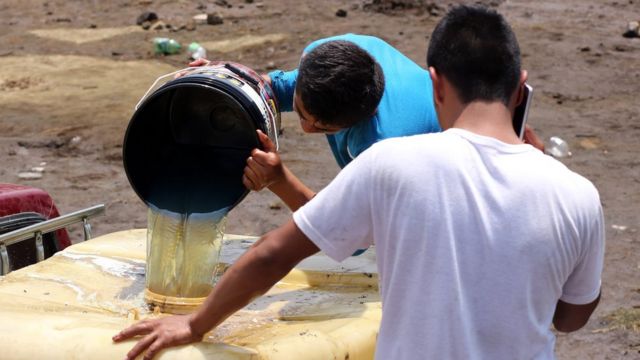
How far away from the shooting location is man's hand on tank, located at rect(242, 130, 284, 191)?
2.53 m

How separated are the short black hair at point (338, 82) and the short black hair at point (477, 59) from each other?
2.42 ft

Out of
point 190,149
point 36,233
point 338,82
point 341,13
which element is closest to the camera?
point 338,82

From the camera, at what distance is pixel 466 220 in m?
1.68

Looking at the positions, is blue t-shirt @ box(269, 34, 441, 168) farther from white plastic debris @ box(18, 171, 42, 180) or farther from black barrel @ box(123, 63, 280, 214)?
white plastic debris @ box(18, 171, 42, 180)

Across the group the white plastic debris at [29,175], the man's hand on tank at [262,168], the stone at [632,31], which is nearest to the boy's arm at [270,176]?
the man's hand on tank at [262,168]

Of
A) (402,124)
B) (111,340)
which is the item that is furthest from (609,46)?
(111,340)

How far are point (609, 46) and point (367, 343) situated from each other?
25.8 feet

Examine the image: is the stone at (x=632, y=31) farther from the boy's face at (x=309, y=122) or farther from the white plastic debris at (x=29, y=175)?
the boy's face at (x=309, y=122)

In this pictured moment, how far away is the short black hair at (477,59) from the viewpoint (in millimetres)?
1730

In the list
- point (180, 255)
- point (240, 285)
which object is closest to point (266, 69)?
point (180, 255)

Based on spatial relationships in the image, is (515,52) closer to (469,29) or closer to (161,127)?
(469,29)

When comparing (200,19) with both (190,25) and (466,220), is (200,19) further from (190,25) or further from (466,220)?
(466,220)

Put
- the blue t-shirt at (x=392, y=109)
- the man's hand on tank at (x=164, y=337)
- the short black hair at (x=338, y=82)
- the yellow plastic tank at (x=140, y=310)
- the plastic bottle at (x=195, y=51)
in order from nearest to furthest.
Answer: the man's hand on tank at (x=164, y=337) → the yellow plastic tank at (x=140, y=310) → the short black hair at (x=338, y=82) → the blue t-shirt at (x=392, y=109) → the plastic bottle at (x=195, y=51)

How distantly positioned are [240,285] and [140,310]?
1051 mm
